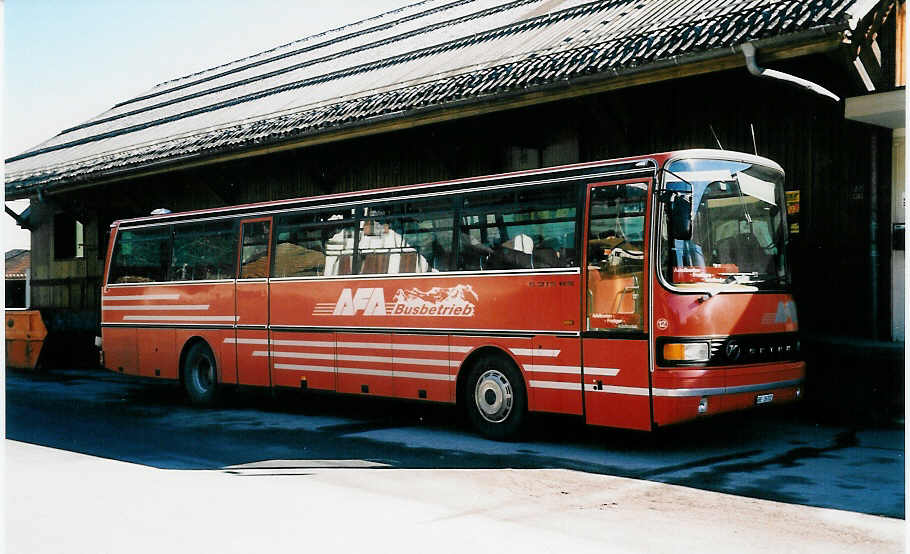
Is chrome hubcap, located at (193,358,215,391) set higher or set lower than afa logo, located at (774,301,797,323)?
lower

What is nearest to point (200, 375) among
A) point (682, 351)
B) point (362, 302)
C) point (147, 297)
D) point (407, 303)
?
point (147, 297)

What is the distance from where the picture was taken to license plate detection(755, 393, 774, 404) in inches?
361

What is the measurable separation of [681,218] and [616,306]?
1.03 meters

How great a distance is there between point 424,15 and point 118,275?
37.8 ft

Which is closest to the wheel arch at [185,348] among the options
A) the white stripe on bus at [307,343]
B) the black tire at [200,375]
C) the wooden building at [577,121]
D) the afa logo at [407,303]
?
the black tire at [200,375]

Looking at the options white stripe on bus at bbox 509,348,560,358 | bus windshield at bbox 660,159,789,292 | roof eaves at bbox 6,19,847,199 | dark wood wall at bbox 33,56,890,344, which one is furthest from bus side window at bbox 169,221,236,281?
bus windshield at bbox 660,159,789,292

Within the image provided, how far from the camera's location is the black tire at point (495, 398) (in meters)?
9.76

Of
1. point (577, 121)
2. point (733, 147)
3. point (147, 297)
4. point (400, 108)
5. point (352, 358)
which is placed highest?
point (400, 108)

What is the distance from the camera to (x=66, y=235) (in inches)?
991

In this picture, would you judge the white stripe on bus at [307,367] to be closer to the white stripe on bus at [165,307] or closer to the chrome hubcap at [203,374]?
the chrome hubcap at [203,374]

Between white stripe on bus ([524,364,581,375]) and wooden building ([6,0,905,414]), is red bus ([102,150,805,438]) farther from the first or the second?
wooden building ([6,0,905,414])

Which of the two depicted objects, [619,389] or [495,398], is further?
[495,398]

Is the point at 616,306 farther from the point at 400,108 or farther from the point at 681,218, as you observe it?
the point at 400,108

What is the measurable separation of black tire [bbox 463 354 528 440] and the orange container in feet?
41.2
